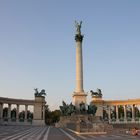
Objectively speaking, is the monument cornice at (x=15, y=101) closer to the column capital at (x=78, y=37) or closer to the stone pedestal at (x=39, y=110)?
the stone pedestal at (x=39, y=110)

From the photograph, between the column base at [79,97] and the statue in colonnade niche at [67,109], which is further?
the statue in colonnade niche at [67,109]

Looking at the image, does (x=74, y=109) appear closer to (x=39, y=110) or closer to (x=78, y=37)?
(x=78, y=37)

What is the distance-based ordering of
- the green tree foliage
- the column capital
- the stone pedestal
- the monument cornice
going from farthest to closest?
the green tree foliage < the stone pedestal < the monument cornice < the column capital

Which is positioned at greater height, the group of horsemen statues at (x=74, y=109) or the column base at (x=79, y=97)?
the column base at (x=79, y=97)

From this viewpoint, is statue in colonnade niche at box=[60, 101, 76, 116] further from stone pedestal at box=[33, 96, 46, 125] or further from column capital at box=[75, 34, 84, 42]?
stone pedestal at box=[33, 96, 46, 125]

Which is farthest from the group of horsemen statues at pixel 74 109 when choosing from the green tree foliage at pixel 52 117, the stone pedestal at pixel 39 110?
the green tree foliage at pixel 52 117

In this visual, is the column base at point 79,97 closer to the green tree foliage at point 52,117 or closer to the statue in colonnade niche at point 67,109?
the statue in colonnade niche at point 67,109

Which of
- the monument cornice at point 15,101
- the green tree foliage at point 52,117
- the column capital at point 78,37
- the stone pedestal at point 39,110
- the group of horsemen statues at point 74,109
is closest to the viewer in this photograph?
the group of horsemen statues at point 74,109

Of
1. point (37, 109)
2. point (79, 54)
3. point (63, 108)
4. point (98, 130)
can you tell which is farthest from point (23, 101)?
point (98, 130)

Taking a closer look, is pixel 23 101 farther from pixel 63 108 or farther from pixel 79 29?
pixel 79 29

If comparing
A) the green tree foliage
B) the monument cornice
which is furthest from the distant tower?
the green tree foliage

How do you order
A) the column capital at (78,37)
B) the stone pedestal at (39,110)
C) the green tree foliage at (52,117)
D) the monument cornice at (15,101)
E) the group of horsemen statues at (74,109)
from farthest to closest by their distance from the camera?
the green tree foliage at (52,117) < the stone pedestal at (39,110) < the monument cornice at (15,101) < the column capital at (78,37) < the group of horsemen statues at (74,109)

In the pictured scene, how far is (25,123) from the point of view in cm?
10069

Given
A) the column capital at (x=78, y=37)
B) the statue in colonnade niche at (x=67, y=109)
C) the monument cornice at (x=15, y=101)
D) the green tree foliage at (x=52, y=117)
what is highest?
the column capital at (x=78, y=37)
